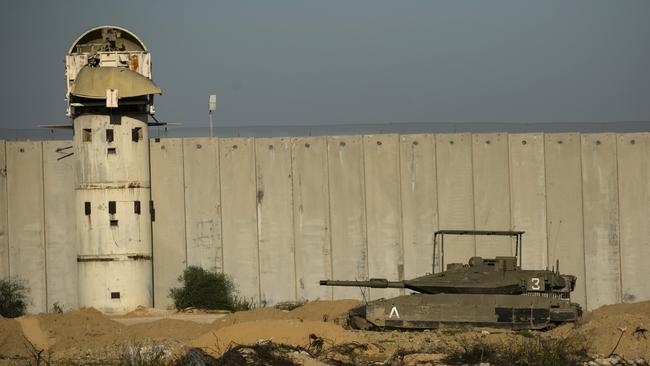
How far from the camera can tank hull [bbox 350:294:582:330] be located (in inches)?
1051

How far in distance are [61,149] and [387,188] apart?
9820 millimetres

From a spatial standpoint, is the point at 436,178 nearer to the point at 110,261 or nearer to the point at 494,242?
the point at 494,242

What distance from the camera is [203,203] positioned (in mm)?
36594

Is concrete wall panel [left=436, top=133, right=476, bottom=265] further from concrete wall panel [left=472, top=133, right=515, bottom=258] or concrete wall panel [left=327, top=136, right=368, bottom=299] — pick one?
concrete wall panel [left=327, top=136, right=368, bottom=299]

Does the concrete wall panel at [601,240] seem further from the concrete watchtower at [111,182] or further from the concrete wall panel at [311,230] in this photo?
the concrete watchtower at [111,182]

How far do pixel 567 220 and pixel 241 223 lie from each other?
9720mm

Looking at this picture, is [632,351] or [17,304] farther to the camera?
[17,304]

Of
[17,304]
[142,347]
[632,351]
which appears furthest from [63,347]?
[632,351]

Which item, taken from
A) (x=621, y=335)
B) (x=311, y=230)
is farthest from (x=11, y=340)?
(x=621, y=335)

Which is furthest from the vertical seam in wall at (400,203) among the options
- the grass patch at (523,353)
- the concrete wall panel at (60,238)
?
the grass patch at (523,353)

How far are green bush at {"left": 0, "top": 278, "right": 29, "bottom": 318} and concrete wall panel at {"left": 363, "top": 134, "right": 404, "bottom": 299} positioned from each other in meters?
10.2

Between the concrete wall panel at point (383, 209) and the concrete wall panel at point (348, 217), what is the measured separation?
0.67 ft

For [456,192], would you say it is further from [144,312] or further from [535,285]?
[144,312]

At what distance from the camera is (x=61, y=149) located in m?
36.8
